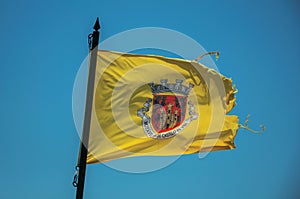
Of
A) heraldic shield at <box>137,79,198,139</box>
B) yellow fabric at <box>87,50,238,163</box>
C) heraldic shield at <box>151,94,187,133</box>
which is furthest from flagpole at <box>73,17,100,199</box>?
heraldic shield at <box>151,94,187,133</box>

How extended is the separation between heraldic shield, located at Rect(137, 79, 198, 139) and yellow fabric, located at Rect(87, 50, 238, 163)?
110 millimetres

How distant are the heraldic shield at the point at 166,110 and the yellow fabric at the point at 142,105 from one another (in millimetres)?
110

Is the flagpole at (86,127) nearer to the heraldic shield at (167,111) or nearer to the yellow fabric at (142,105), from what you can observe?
the yellow fabric at (142,105)

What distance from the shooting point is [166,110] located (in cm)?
948

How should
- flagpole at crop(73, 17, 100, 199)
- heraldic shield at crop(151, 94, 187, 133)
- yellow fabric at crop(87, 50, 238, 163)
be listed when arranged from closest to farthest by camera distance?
1. flagpole at crop(73, 17, 100, 199)
2. yellow fabric at crop(87, 50, 238, 163)
3. heraldic shield at crop(151, 94, 187, 133)

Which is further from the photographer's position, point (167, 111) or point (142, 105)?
point (167, 111)

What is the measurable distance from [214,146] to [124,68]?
332 centimetres

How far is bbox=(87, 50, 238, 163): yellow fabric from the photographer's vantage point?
8.52m

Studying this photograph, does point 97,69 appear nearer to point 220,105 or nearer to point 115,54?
point 115,54

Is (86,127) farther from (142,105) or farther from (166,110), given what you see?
(166,110)

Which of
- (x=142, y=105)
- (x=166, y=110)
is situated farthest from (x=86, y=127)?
(x=166, y=110)

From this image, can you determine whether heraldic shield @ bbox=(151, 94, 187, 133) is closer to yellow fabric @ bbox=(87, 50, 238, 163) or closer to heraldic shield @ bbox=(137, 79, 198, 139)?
heraldic shield @ bbox=(137, 79, 198, 139)

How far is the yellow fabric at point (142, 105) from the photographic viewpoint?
8.52m

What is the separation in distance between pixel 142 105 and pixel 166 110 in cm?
65
